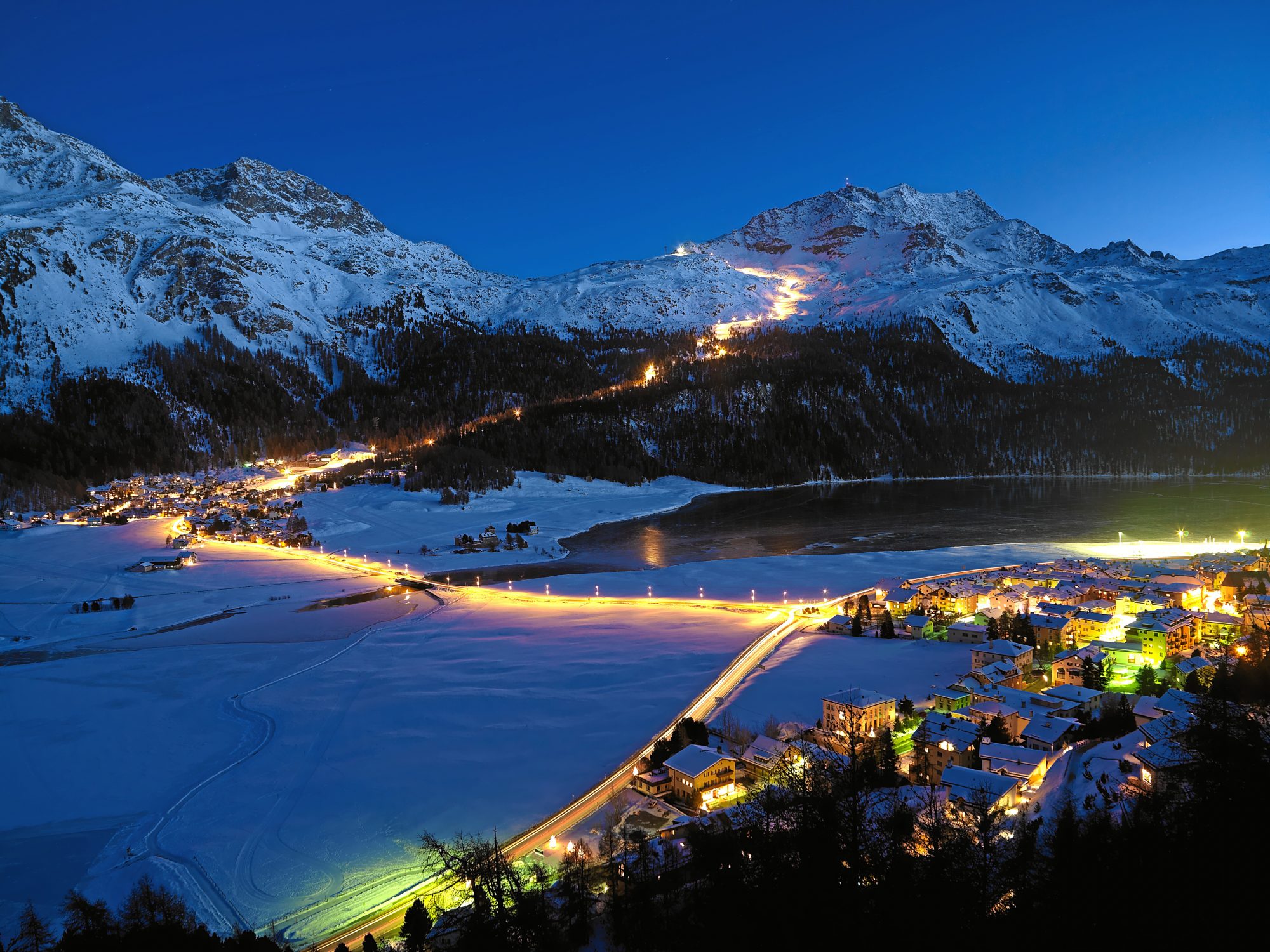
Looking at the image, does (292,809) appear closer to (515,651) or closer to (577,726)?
(577,726)

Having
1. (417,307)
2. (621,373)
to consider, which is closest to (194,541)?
(621,373)

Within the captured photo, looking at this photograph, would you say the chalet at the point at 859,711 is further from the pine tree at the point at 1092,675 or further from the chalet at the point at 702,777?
the pine tree at the point at 1092,675

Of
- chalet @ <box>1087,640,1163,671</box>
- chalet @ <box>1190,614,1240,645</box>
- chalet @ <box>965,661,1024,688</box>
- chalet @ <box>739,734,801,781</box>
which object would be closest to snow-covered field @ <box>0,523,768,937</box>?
chalet @ <box>739,734,801,781</box>

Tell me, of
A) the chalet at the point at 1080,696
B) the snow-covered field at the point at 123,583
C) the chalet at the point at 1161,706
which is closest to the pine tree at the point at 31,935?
the chalet at the point at 1161,706

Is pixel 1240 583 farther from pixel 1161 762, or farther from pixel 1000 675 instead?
pixel 1161 762

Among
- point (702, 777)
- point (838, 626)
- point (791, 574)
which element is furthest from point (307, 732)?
point (791, 574)
